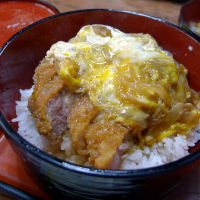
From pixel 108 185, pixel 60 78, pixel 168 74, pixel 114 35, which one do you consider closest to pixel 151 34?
pixel 114 35

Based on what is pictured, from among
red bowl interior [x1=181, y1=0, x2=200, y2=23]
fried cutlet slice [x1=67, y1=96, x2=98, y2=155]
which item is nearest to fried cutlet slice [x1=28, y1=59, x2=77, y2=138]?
fried cutlet slice [x1=67, y1=96, x2=98, y2=155]

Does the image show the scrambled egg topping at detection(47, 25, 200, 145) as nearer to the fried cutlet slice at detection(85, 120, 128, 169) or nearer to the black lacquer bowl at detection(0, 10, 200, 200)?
the fried cutlet slice at detection(85, 120, 128, 169)

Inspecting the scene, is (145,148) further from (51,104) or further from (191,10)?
(191,10)

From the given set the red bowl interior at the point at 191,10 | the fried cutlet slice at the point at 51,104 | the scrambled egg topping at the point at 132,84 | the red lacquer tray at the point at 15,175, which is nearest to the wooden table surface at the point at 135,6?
the red bowl interior at the point at 191,10

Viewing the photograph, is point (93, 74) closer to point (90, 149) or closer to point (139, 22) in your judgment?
point (90, 149)

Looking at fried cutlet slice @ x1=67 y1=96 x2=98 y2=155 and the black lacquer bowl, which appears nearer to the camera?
the black lacquer bowl

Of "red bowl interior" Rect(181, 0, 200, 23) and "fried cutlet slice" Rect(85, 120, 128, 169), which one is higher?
"red bowl interior" Rect(181, 0, 200, 23)
